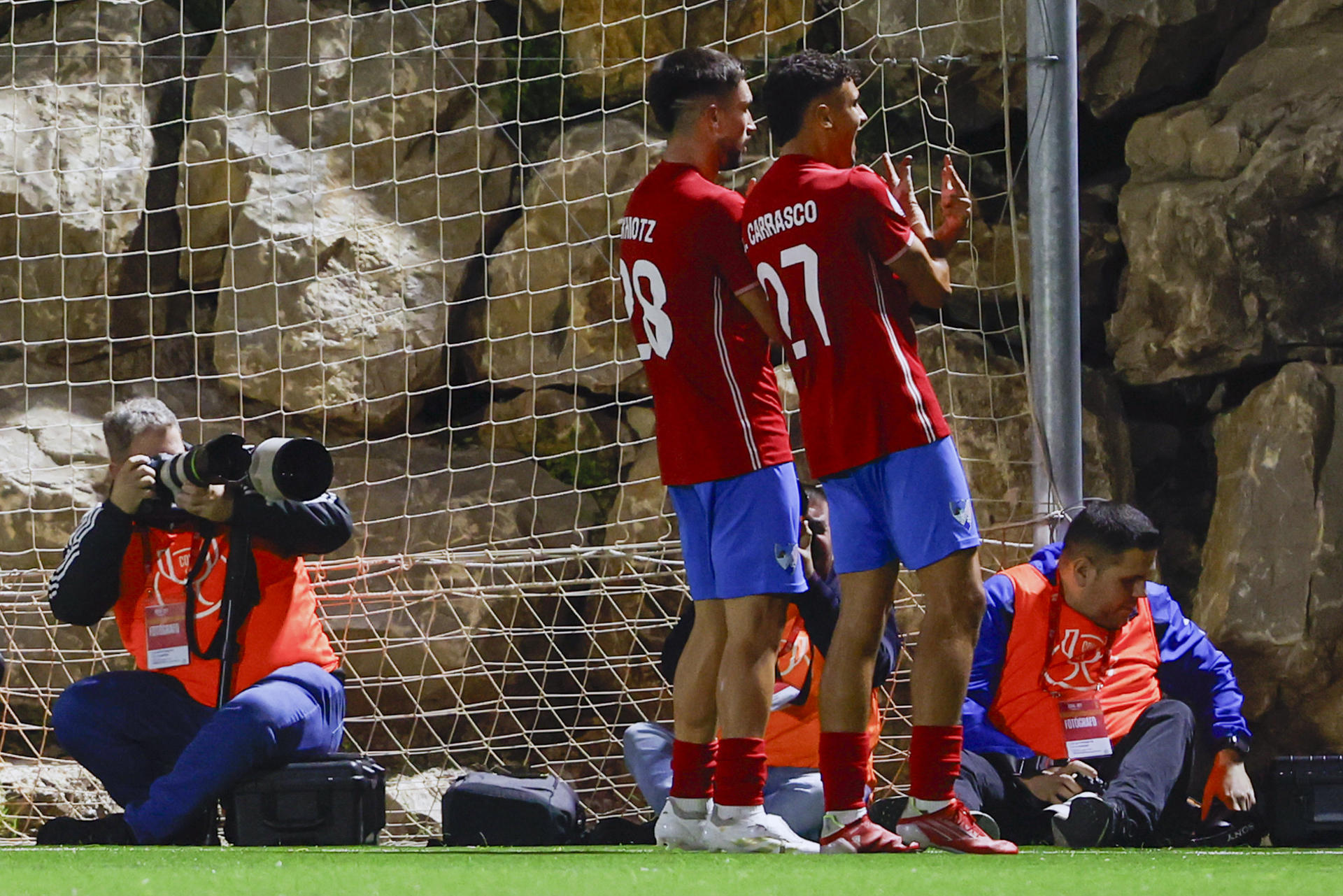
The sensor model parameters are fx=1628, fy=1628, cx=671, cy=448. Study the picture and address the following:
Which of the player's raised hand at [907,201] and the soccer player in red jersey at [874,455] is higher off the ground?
the player's raised hand at [907,201]

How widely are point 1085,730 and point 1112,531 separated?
399mm

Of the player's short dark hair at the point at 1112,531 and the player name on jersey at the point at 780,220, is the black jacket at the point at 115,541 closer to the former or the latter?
the player name on jersey at the point at 780,220

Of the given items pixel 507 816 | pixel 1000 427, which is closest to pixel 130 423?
pixel 507 816

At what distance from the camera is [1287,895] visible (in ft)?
5.50

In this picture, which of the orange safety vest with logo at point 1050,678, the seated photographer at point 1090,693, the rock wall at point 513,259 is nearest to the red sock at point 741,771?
the seated photographer at point 1090,693

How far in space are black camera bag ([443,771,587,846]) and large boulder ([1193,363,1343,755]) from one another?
1.95m

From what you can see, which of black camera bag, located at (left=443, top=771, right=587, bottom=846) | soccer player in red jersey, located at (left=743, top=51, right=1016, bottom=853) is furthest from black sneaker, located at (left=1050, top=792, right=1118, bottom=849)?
black camera bag, located at (left=443, top=771, right=587, bottom=846)

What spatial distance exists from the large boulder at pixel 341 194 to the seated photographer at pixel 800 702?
2.14 metres

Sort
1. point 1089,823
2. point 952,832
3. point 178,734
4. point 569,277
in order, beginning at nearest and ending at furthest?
point 952,832, point 1089,823, point 178,734, point 569,277

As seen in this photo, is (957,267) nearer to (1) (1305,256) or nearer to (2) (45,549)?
(1) (1305,256)

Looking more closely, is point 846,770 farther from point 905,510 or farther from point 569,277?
point 569,277

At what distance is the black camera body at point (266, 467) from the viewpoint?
9.84 feet

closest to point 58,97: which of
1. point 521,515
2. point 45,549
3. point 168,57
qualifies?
point 168,57

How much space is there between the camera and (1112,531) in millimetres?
3254
